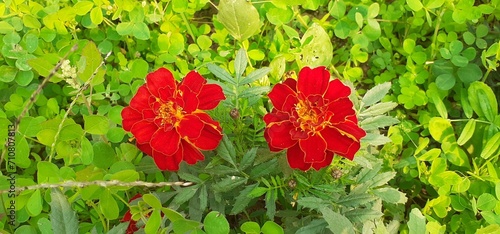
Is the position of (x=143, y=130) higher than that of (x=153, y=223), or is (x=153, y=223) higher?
(x=143, y=130)

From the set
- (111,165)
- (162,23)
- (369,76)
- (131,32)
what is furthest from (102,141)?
(369,76)

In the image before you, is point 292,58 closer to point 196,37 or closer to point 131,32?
point 196,37

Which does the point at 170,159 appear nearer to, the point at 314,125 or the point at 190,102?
the point at 190,102

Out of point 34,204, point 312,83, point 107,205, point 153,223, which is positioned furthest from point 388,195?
point 34,204

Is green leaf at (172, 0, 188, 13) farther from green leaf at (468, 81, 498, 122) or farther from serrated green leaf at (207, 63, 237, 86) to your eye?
green leaf at (468, 81, 498, 122)

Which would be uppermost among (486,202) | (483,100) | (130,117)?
(130,117)

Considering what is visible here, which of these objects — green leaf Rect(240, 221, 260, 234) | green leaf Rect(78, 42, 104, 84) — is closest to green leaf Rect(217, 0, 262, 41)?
green leaf Rect(78, 42, 104, 84)

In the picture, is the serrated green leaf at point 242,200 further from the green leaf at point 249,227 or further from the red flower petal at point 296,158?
the red flower petal at point 296,158
